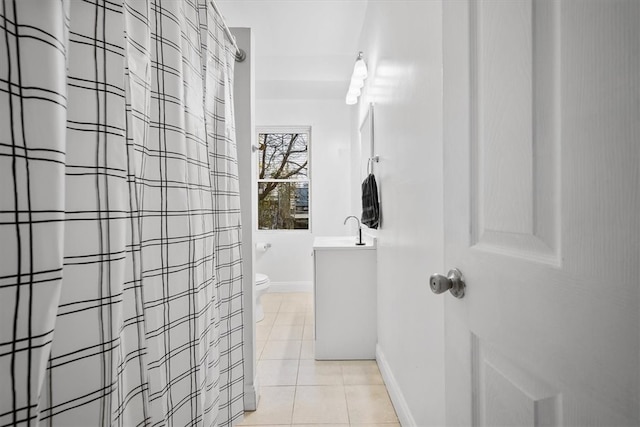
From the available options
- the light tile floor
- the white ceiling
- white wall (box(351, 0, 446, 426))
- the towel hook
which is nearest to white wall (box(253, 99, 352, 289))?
the white ceiling

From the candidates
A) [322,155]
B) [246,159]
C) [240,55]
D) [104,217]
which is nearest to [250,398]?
[246,159]

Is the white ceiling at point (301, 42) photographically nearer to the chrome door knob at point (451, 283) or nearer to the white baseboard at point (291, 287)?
the white baseboard at point (291, 287)

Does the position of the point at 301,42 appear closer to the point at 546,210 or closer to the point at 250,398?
the point at 250,398

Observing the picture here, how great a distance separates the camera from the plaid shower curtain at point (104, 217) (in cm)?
46

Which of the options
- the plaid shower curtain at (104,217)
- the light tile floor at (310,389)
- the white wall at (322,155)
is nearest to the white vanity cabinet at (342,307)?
the light tile floor at (310,389)

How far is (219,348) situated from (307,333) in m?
1.48

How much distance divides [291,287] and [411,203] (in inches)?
111

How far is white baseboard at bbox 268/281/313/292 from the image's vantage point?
154 inches

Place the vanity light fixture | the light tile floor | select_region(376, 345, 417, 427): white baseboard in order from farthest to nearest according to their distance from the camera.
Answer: the vanity light fixture, the light tile floor, select_region(376, 345, 417, 427): white baseboard

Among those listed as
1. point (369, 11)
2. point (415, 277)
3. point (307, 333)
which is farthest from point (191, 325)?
point (369, 11)

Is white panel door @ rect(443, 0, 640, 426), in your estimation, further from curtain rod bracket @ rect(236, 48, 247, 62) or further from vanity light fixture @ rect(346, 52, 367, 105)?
vanity light fixture @ rect(346, 52, 367, 105)

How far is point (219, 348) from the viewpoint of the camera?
1236mm

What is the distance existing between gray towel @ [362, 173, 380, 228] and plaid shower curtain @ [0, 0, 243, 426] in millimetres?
1206

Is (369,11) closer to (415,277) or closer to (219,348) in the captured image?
(415,277)
